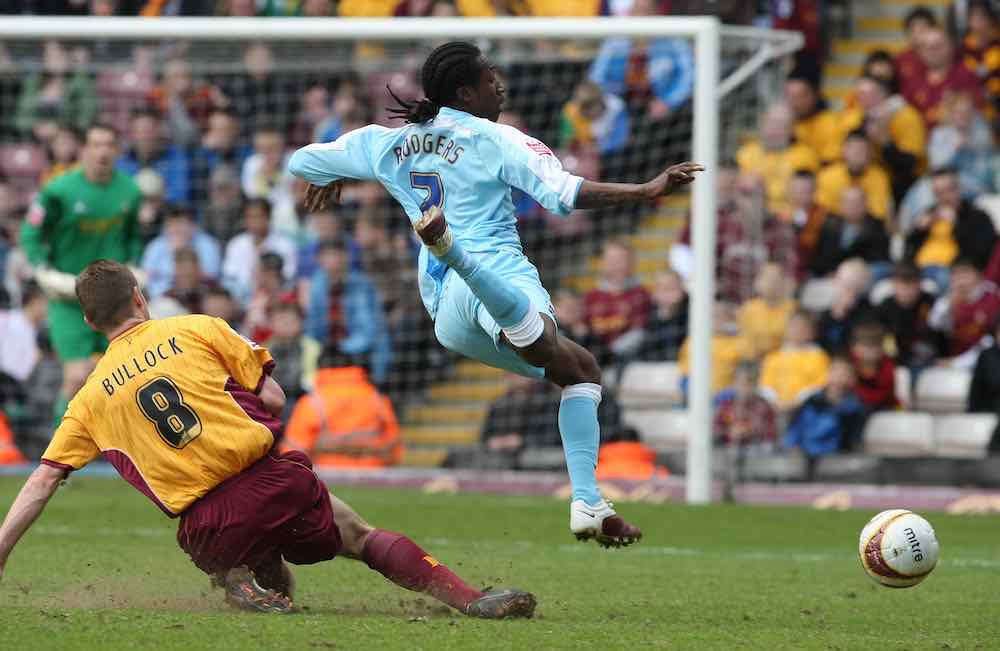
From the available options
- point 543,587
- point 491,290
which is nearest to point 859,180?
point 543,587

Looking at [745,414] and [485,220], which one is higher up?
Result: [485,220]

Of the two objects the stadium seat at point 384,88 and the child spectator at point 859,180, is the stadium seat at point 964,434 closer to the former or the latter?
the child spectator at point 859,180

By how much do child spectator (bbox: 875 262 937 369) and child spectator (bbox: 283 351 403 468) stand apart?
3.87 m

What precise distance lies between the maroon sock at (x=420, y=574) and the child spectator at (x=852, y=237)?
8715mm

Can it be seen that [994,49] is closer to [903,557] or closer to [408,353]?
[408,353]

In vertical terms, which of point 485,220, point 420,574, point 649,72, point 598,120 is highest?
point 649,72

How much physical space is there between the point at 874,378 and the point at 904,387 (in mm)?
356

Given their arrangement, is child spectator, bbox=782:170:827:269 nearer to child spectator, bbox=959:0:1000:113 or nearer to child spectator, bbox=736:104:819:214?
child spectator, bbox=736:104:819:214

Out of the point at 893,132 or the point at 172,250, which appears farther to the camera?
the point at 893,132

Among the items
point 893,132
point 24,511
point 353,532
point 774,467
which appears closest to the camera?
point 24,511

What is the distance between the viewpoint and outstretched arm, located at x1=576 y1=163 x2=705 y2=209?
620 cm

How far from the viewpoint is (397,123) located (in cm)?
1377

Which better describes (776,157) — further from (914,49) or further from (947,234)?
(914,49)

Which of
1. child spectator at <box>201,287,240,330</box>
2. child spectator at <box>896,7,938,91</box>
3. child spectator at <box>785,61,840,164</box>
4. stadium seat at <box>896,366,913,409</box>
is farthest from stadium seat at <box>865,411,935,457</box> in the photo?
child spectator at <box>201,287,240,330</box>
